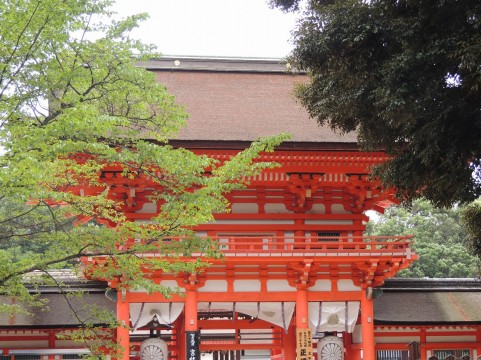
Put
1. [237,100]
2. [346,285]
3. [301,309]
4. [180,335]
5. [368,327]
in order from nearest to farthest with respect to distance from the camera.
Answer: [301,309] → [368,327] → [346,285] → [180,335] → [237,100]

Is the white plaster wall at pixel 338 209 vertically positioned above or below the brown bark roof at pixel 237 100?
below

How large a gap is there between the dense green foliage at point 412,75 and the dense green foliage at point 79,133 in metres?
1.43

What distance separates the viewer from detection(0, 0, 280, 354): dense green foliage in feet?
30.6

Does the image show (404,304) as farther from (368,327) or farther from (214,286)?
(214,286)

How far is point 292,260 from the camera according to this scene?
15.6 metres

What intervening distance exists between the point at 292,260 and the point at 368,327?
2.29 meters

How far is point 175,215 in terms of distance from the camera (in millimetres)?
10359

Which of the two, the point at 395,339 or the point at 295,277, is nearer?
the point at 295,277

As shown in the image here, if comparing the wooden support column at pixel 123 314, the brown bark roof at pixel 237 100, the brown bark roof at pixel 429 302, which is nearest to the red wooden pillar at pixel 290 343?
the brown bark roof at pixel 429 302

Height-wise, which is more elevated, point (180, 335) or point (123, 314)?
point (123, 314)

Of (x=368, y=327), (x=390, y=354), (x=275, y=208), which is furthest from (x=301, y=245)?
(x=390, y=354)

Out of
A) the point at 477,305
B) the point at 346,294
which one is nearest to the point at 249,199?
the point at 346,294

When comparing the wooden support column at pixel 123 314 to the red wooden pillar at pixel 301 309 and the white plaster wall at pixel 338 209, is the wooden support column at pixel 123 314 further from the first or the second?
the white plaster wall at pixel 338 209

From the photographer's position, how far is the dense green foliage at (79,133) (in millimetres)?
9312
